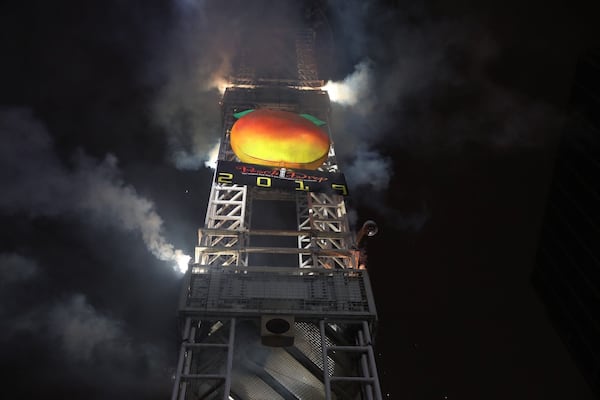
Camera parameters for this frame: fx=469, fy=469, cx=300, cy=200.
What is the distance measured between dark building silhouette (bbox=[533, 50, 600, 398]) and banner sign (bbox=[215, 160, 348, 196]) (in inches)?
567

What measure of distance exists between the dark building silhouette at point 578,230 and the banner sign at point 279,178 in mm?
14393

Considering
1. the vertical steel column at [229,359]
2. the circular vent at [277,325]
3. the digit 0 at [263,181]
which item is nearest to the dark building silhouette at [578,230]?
the digit 0 at [263,181]

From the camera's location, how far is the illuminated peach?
22625 millimetres

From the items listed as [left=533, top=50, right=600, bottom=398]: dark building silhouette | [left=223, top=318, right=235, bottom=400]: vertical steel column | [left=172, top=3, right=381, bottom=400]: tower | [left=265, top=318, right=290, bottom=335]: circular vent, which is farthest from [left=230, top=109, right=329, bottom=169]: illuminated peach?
[left=533, top=50, right=600, bottom=398]: dark building silhouette

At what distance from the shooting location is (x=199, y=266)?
53.7ft

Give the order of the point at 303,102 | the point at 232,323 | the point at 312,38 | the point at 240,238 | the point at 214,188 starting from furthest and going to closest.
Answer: the point at 312,38 → the point at 303,102 → the point at 214,188 → the point at 240,238 → the point at 232,323

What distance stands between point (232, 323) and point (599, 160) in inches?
840

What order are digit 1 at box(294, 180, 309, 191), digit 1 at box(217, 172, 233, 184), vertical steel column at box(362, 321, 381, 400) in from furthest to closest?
digit 1 at box(294, 180, 309, 191)
digit 1 at box(217, 172, 233, 184)
vertical steel column at box(362, 321, 381, 400)

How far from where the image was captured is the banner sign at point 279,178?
21.0 m

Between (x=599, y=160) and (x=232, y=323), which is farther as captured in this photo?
(x=599, y=160)

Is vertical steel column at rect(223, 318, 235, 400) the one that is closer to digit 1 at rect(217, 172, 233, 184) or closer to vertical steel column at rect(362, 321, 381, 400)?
vertical steel column at rect(362, 321, 381, 400)

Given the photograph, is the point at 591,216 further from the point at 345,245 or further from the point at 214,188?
the point at 214,188

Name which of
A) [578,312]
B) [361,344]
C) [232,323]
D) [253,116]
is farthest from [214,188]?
[578,312]

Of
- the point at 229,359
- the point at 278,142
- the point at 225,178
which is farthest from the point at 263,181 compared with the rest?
the point at 229,359
